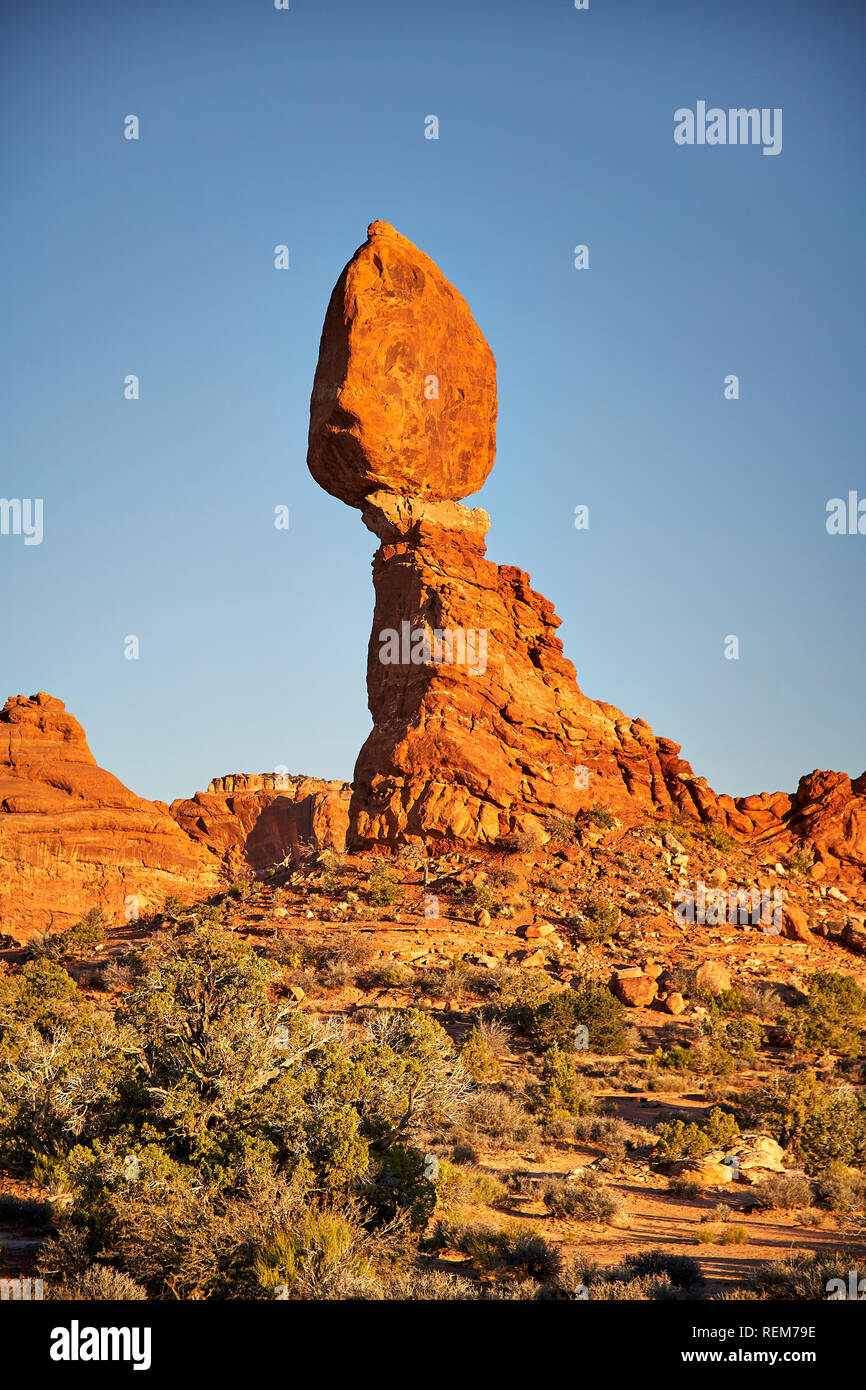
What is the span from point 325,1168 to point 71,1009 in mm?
13207

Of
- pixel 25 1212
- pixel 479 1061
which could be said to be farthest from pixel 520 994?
pixel 25 1212

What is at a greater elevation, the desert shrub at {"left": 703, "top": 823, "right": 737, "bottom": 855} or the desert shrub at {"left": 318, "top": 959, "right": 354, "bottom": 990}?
the desert shrub at {"left": 703, "top": 823, "right": 737, "bottom": 855}

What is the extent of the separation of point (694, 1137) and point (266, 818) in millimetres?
45843

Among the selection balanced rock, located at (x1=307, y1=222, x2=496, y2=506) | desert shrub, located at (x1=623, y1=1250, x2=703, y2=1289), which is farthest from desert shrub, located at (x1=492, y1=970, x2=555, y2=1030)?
balanced rock, located at (x1=307, y1=222, x2=496, y2=506)

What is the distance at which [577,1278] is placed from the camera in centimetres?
976

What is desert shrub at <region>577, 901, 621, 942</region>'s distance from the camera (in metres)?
27.1

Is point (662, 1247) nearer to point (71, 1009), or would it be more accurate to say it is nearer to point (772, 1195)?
point (772, 1195)

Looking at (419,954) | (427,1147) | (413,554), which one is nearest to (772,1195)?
(427,1147)

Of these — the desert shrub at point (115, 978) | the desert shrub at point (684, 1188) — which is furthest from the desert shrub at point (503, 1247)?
the desert shrub at point (115, 978)

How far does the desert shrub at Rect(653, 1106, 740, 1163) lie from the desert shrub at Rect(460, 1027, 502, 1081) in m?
3.94

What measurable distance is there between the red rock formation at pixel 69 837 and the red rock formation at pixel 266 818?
12.7 metres

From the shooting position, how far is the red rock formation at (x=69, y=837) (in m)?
34.8

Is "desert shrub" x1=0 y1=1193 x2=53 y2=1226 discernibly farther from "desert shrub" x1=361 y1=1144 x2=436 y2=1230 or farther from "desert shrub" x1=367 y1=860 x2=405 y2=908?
"desert shrub" x1=367 y1=860 x2=405 y2=908

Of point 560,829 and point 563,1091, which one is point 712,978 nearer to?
point 560,829
